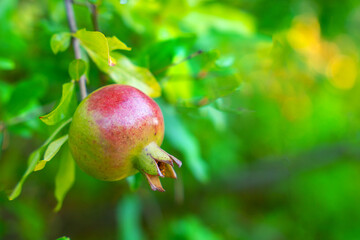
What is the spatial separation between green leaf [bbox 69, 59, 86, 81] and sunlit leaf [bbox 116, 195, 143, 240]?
38.5 inches

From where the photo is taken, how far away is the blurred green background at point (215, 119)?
0.96 meters

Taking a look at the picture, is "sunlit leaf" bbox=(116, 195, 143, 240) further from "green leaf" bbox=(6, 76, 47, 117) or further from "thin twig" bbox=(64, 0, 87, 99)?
"thin twig" bbox=(64, 0, 87, 99)

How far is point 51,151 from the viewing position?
1.86 feet

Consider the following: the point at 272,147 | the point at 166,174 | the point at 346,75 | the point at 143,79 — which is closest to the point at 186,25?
the point at 143,79

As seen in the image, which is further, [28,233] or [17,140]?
[17,140]

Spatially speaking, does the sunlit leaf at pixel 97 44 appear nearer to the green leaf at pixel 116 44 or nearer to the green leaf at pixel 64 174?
the green leaf at pixel 116 44

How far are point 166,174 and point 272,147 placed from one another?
2056 mm

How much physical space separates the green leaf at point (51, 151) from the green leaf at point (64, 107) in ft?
0.10

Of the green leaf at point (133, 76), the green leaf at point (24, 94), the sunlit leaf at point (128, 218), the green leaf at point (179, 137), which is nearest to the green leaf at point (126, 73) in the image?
the green leaf at point (133, 76)

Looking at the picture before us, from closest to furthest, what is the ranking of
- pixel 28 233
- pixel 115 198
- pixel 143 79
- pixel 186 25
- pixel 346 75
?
1. pixel 143 79
2. pixel 186 25
3. pixel 28 233
4. pixel 115 198
5. pixel 346 75

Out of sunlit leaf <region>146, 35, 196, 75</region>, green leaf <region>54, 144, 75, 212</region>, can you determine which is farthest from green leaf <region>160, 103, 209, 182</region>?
green leaf <region>54, 144, 75, 212</region>

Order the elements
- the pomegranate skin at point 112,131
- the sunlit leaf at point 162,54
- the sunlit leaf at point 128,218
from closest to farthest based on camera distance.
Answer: the pomegranate skin at point 112,131, the sunlit leaf at point 162,54, the sunlit leaf at point 128,218

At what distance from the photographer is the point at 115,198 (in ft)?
7.38

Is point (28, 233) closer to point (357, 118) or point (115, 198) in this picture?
point (115, 198)
